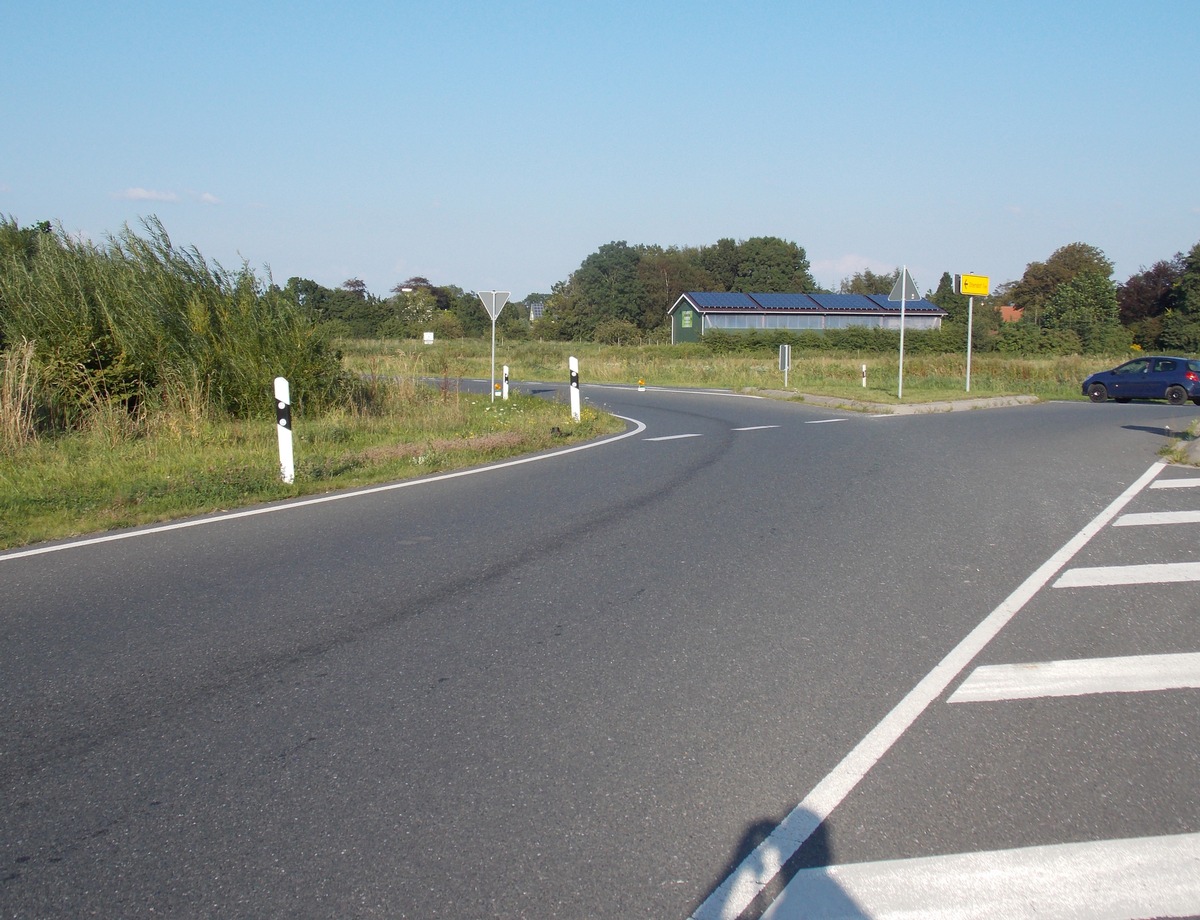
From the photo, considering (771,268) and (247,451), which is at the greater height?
(771,268)

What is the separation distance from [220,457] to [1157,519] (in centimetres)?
1072

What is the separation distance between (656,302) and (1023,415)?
82985 millimetres

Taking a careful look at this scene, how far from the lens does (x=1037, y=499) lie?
11.0 m

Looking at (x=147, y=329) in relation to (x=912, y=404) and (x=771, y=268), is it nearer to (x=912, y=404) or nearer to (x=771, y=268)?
(x=912, y=404)

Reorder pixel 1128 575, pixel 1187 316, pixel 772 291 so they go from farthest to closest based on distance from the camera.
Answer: pixel 772 291 < pixel 1187 316 < pixel 1128 575

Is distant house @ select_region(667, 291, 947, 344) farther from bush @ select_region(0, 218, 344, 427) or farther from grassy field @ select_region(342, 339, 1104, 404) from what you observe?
bush @ select_region(0, 218, 344, 427)

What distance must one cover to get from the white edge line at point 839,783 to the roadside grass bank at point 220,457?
288 inches

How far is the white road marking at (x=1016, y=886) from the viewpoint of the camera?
3.26 m

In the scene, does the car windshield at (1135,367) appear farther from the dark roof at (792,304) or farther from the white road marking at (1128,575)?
the dark roof at (792,304)

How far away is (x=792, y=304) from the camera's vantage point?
81688 mm

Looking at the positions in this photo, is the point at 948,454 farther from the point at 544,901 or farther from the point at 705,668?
the point at 544,901

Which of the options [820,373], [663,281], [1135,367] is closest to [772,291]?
[663,281]

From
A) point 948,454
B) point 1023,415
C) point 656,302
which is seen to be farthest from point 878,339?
point 948,454

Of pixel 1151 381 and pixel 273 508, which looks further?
pixel 1151 381
